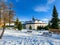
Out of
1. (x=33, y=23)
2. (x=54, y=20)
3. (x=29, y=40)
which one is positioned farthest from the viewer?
(x=33, y=23)

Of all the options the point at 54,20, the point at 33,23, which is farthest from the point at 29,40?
the point at 33,23

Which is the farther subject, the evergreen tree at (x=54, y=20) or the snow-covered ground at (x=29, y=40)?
the evergreen tree at (x=54, y=20)

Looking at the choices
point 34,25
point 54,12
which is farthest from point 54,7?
point 34,25

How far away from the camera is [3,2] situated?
1355cm

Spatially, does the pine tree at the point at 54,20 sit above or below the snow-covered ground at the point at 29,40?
above

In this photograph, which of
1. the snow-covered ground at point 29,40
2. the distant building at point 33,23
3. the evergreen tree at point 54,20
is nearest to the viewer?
the snow-covered ground at point 29,40

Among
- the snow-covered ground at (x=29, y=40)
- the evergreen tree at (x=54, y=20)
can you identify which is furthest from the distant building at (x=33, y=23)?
the snow-covered ground at (x=29, y=40)

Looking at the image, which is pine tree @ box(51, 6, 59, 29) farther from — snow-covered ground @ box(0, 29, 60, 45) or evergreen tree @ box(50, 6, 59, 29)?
snow-covered ground @ box(0, 29, 60, 45)

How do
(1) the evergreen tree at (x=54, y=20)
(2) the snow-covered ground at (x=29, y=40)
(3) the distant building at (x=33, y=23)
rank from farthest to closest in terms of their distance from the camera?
(3) the distant building at (x=33, y=23), (1) the evergreen tree at (x=54, y=20), (2) the snow-covered ground at (x=29, y=40)

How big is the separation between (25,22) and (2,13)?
301 ft

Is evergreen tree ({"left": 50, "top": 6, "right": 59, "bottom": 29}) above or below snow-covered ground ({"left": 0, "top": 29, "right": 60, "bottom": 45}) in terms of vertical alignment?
above

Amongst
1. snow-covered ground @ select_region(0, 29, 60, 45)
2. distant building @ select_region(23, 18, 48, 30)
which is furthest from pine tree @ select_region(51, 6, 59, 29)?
distant building @ select_region(23, 18, 48, 30)

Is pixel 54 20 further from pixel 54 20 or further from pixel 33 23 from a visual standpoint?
pixel 33 23

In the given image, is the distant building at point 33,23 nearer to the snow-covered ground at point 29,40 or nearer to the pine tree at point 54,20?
the pine tree at point 54,20
